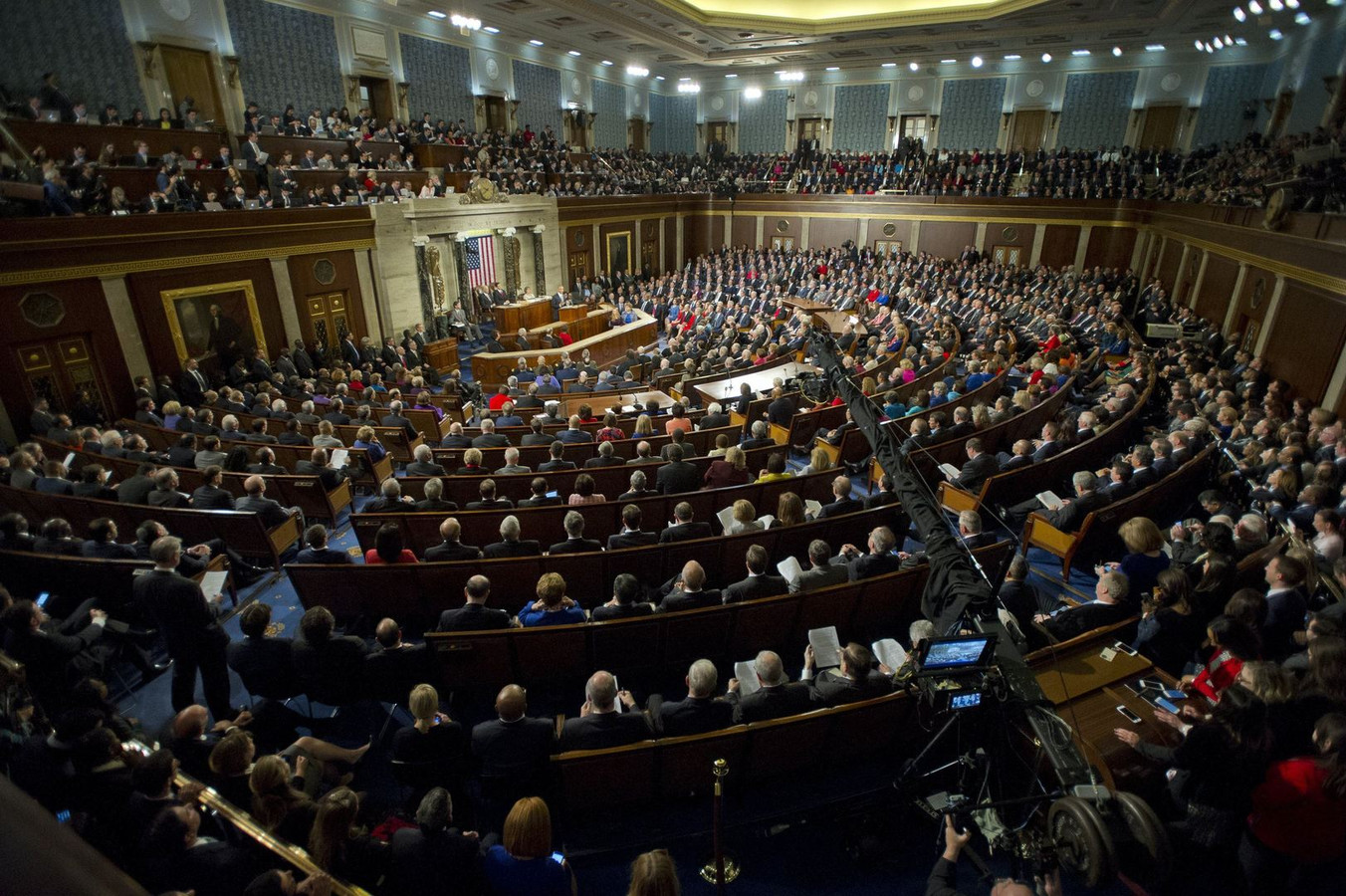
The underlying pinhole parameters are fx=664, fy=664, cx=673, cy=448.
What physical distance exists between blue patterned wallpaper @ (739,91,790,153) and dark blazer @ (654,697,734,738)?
31.9 metres

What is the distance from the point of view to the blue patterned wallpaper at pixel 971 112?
26.5 metres

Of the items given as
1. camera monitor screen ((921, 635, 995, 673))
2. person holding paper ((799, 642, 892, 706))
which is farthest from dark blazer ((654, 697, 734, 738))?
camera monitor screen ((921, 635, 995, 673))

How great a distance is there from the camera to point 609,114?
1177 inches

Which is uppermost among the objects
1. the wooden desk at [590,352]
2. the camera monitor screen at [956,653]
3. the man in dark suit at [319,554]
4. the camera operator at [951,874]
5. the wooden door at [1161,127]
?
the wooden door at [1161,127]

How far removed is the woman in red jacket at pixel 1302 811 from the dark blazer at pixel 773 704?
2129 millimetres

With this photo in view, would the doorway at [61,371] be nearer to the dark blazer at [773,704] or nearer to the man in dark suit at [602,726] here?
the man in dark suit at [602,726]

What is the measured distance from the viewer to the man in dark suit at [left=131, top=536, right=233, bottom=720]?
4629mm

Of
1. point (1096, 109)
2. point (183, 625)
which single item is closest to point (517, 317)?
point (183, 625)

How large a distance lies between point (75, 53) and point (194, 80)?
2.41 m

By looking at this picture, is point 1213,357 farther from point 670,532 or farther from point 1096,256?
point 670,532

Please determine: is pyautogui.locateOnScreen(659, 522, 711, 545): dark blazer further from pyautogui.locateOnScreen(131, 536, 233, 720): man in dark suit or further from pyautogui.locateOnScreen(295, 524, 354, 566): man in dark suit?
pyautogui.locateOnScreen(131, 536, 233, 720): man in dark suit

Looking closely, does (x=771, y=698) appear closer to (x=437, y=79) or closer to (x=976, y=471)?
(x=976, y=471)

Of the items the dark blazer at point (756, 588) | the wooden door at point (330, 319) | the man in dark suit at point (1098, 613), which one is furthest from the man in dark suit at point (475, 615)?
the wooden door at point (330, 319)

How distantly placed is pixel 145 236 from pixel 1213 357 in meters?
19.4
